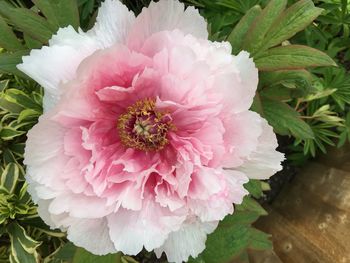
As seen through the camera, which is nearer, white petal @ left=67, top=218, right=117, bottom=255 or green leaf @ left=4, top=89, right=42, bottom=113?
white petal @ left=67, top=218, right=117, bottom=255

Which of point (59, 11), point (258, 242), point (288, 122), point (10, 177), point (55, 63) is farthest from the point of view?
point (10, 177)

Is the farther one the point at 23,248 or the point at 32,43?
the point at 23,248

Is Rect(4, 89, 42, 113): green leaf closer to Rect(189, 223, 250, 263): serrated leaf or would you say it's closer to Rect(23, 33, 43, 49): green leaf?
Rect(23, 33, 43, 49): green leaf

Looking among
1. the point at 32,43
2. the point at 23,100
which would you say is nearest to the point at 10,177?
the point at 23,100

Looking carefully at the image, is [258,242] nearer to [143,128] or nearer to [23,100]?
[143,128]

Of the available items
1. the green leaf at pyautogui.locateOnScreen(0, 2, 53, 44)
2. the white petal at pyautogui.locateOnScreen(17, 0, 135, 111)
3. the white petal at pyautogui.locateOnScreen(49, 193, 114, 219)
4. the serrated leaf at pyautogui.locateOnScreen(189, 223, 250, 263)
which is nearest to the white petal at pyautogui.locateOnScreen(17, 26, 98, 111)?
the white petal at pyautogui.locateOnScreen(17, 0, 135, 111)

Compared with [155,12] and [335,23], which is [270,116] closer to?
[155,12]

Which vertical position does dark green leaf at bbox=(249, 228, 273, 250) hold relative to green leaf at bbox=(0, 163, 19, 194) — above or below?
below
